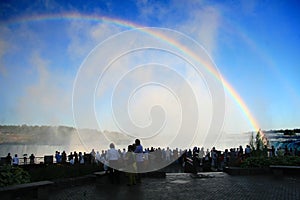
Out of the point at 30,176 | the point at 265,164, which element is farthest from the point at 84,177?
the point at 265,164

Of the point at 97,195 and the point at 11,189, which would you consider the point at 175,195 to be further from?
the point at 11,189

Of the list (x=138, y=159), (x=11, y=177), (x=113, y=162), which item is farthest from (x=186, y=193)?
(x=11, y=177)

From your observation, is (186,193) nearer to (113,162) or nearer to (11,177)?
(113,162)

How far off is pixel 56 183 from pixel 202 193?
5874mm

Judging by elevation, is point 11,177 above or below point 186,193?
above

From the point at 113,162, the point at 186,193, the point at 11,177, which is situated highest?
the point at 113,162

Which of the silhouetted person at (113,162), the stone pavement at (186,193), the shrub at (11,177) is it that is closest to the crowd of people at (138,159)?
the silhouetted person at (113,162)

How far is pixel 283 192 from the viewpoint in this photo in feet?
35.7

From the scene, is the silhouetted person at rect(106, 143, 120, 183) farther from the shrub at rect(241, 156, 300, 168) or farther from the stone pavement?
the shrub at rect(241, 156, 300, 168)

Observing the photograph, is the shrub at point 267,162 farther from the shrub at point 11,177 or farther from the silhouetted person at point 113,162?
the shrub at point 11,177

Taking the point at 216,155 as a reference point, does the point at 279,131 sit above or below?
above

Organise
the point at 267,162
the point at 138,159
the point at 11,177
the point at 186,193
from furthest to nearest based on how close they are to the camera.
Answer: the point at 267,162 → the point at 138,159 → the point at 186,193 → the point at 11,177

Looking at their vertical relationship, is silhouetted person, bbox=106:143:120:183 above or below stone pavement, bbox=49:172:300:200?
above

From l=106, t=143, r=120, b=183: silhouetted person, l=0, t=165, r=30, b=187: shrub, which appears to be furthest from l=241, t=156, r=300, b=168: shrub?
l=0, t=165, r=30, b=187: shrub
